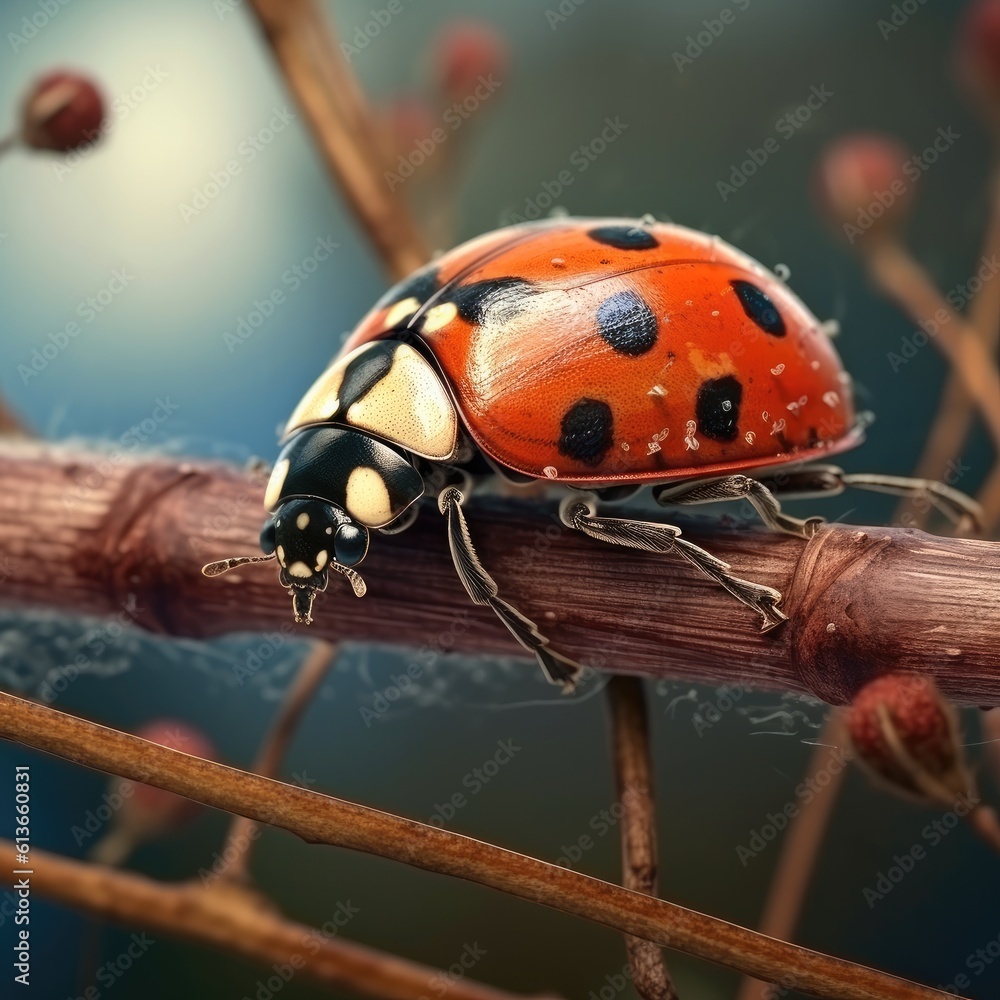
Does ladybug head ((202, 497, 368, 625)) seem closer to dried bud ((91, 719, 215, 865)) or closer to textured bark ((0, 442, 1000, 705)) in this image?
textured bark ((0, 442, 1000, 705))

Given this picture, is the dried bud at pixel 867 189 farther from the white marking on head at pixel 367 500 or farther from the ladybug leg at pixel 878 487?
the white marking on head at pixel 367 500

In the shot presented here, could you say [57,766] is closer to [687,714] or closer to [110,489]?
[110,489]

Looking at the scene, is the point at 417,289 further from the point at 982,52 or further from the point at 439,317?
the point at 982,52

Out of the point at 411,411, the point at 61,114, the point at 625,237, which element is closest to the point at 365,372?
the point at 411,411

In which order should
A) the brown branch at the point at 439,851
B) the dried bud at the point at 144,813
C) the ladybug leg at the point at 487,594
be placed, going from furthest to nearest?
the dried bud at the point at 144,813
the ladybug leg at the point at 487,594
the brown branch at the point at 439,851

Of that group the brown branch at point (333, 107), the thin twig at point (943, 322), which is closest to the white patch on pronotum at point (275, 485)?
the brown branch at point (333, 107)

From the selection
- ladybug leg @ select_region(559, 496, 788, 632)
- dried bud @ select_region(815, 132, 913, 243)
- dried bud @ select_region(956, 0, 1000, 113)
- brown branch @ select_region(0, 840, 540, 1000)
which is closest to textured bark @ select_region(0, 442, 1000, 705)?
ladybug leg @ select_region(559, 496, 788, 632)
